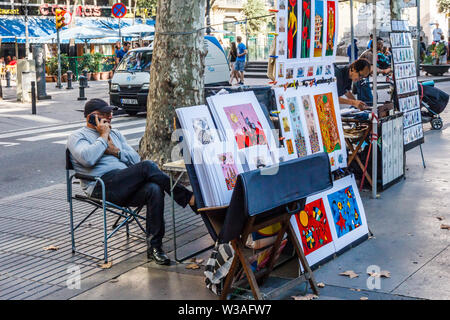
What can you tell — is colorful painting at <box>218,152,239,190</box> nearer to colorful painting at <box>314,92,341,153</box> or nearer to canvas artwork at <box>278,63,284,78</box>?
canvas artwork at <box>278,63,284,78</box>

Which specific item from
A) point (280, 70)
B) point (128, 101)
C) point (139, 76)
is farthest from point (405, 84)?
point (128, 101)

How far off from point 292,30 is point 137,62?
12937 mm

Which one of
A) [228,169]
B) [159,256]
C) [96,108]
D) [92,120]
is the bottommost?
[159,256]

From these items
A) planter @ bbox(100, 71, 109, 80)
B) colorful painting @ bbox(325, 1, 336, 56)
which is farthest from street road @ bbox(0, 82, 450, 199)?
planter @ bbox(100, 71, 109, 80)

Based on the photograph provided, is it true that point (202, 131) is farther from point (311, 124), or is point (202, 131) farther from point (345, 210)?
point (345, 210)

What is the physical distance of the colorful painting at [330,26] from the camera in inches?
222

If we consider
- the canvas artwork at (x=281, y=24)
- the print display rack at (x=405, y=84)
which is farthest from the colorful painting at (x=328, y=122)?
the print display rack at (x=405, y=84)

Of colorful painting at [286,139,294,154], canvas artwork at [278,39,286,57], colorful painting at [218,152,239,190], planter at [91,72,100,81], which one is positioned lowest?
colorful painting at [218,152,239,190]

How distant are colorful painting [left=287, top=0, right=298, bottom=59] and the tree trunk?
348cm

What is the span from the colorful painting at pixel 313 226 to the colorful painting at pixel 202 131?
99cm

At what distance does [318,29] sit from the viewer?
548 cm

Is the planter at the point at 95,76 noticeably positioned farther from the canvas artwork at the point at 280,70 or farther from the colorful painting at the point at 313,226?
the colorful painting at the point at 313,226

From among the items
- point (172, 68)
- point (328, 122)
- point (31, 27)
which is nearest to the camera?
point (328, 122)

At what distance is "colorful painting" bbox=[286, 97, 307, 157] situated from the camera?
5.20 metres
